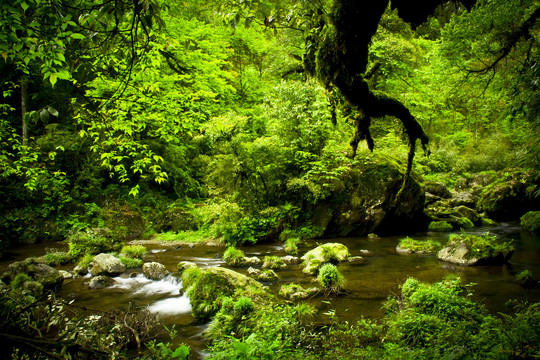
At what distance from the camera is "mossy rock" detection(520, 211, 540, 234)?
13.6 metres

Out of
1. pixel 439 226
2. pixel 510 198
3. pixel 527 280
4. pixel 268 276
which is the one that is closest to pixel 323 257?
pixel 268 276

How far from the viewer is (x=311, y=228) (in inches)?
530

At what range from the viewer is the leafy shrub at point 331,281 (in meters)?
6.50

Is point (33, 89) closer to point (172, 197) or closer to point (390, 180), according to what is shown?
point (172, 197)

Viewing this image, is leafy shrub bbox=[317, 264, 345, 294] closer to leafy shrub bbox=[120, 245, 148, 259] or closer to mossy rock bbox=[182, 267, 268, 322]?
mossy rock bbox=[182, 267, 268, 322]

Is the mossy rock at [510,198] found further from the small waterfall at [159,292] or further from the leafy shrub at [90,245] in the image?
the leafy shrub at [90,245]

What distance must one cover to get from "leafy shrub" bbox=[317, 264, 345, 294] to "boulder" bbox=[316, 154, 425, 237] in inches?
264

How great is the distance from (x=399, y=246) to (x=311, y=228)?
399cm

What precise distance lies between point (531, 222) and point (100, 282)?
1857cm

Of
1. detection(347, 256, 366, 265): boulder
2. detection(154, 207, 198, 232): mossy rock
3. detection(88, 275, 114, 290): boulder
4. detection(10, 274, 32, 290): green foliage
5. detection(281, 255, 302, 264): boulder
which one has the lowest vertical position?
detection(154, 207, 198, 232): mossy rock

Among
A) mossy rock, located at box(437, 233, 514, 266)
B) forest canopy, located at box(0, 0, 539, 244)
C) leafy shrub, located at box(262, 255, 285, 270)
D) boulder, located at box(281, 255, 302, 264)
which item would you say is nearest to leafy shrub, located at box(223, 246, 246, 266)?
leafy shrub, located at box(262, 255, 285, 270)

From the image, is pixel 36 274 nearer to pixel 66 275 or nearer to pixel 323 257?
pixel 66 275

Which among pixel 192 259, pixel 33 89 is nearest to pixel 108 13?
pixel 192 259

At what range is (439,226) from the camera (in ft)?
46.9
